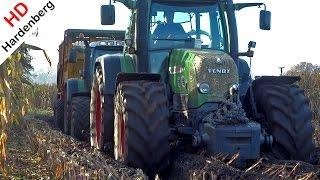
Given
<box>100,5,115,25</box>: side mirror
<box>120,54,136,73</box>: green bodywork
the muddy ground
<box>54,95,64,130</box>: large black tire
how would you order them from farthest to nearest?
<box>54,95,64,130</box>: large black tire → <box>120,54,136,73</box>: green bodywork → <box>100,5,115,25</box>: side mirror → the muddy ground

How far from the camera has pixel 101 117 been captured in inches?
281

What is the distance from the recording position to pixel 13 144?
31.8 feet

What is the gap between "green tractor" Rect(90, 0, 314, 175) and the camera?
5.68 metres

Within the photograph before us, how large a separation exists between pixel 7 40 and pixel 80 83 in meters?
6.07

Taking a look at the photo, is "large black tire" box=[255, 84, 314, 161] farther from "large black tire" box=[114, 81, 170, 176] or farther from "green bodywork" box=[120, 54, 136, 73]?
"green bodywork" box=[120, 54, 136, 73]

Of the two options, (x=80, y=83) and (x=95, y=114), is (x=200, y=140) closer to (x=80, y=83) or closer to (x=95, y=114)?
(x=95, y=114)

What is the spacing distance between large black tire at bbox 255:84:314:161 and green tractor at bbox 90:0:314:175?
0.01m

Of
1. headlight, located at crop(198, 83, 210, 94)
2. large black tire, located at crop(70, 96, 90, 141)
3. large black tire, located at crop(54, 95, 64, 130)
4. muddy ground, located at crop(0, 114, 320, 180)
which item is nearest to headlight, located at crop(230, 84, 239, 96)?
headlight, located at crop(198, 83, 210, 94)

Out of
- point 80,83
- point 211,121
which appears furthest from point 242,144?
point 80,83

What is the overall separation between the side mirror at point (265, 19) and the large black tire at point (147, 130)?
6.28 ft

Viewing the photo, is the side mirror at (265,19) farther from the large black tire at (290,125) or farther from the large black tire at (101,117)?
the large black tire at (101,117)

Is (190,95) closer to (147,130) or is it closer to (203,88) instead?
(203,88)

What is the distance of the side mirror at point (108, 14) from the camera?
21.3 ft

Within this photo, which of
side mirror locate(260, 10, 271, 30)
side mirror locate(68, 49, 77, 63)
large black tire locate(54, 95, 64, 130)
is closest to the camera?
side mirror locate(260, 10, 271, 30)
